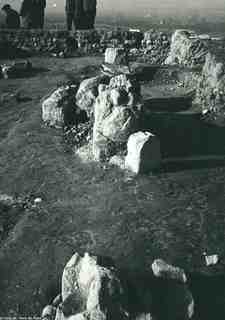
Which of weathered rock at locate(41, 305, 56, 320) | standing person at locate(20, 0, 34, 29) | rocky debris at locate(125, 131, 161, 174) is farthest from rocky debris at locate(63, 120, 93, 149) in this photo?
standing person at locate(20, 0, 34, 29)

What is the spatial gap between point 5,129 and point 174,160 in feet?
14.1

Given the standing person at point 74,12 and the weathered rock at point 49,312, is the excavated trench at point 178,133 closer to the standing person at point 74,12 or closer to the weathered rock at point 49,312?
the weathered rock at point 49,312

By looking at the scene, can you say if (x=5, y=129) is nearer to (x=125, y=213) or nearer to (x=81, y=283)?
(x=125, y=213)

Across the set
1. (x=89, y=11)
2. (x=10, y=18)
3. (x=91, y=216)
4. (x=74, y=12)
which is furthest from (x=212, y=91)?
(x=10, y=18)

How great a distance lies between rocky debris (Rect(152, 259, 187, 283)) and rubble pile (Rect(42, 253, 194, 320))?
0.04 feet

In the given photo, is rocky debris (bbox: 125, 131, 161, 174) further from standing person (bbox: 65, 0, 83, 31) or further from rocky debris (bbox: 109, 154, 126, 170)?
standing person (bbox: 65, 0, 83, 31)

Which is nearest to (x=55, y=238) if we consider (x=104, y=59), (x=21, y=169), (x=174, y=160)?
(x=21, y=169)

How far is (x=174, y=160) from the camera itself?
9.60 meters

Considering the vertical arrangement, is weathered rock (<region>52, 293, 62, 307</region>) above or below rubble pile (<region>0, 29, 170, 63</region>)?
below

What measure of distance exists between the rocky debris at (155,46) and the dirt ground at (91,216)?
25.8 feet

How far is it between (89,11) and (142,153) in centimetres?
1237

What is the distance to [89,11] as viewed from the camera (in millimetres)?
19641

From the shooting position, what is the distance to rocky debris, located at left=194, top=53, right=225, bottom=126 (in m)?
11.8

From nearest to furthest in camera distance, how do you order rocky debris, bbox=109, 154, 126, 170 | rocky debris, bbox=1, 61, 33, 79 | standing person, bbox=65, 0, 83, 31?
rocky debris, bbox=109, 154, 126, 170, rocky debris, bbox=1, 61, 33, 79, standing person, bbox=65, 0, 83, 31
